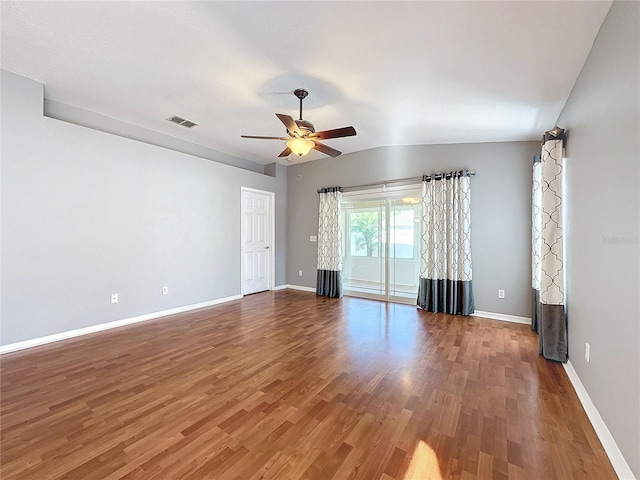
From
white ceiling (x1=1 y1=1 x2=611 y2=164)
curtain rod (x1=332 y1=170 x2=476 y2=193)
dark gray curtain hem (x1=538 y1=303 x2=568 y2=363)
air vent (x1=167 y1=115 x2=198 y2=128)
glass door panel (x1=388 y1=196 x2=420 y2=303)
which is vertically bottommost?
dark gray curtain hem (x1=538 y1=303 x2=568 y2=363)

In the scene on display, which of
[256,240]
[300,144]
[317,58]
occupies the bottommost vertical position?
[256,240]

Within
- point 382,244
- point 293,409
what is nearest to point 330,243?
point 382,244

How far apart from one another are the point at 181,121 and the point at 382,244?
3.90 meters

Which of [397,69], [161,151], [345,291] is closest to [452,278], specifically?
[345,291]

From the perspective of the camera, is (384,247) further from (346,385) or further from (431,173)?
(346,385)

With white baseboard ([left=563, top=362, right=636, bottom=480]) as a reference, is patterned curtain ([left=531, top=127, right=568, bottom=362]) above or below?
above

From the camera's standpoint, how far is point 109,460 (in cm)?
147

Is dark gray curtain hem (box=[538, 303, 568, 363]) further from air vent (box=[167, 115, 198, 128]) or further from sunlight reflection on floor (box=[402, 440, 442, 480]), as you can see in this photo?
air vent (box=[167, 115, 198, 128])

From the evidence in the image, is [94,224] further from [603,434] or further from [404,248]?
[603,434]

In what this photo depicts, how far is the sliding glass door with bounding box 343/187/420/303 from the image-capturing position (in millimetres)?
4867

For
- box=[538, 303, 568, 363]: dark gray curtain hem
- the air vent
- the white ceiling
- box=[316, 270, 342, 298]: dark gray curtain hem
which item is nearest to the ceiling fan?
the white ceiling

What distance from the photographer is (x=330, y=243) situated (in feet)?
18.3

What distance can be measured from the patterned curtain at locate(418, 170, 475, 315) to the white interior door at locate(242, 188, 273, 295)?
3.28 meters

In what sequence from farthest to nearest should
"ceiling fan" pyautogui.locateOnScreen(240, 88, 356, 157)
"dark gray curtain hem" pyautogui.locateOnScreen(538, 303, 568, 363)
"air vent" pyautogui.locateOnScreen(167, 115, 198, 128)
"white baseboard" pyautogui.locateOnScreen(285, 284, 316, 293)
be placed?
"white baseboard" pyautogui.locateOnScreen(285, 284, 316, 293) < "air vent" pyautogui.locateOnScreen(167, 115, 198, 128) < "ceiling fan" pyautogui.locateOnScreen(240, 88, 356, 157) < "dark gray curtain hem" pyautogui.locateOnScreen(538, 303, 568, 363)
